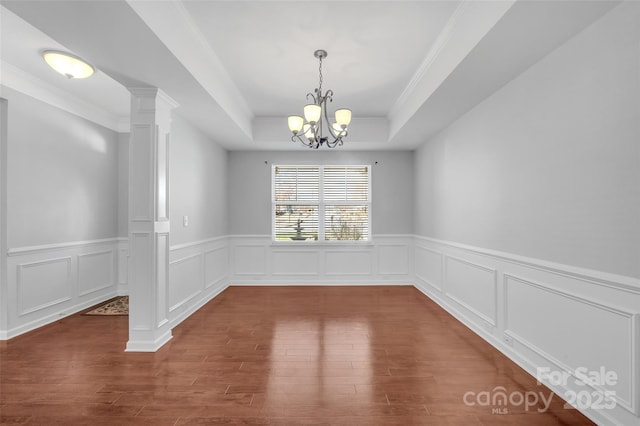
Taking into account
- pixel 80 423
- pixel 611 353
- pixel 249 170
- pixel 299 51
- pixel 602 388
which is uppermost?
pixel 299 51

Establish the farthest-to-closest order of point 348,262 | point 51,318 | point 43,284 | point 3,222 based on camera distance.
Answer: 1. point 348,262
2. point 51,318
3. point 43,284
4. point 3,222

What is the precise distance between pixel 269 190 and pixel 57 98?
3.26 meters

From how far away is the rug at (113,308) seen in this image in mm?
4234

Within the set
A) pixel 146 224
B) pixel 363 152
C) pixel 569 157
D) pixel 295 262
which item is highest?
pixel 363 152

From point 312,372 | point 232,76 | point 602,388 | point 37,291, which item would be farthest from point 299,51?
point 37,291

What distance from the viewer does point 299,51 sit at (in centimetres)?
315

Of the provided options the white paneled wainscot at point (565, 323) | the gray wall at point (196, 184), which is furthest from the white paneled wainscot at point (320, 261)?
the white paneled wainscot at point (565, 323)

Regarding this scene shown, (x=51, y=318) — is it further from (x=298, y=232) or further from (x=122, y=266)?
(x=298, y=232)

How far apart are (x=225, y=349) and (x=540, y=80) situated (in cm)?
364

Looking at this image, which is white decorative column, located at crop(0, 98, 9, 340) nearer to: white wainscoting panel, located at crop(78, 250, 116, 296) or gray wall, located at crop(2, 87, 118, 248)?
gray wall, located at crop(2, 87, 118, 248)

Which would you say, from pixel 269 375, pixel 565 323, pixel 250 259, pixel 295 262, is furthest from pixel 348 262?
pixel 565 323

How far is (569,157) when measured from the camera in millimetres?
2254

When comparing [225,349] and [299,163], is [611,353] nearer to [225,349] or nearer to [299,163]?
[225,349]

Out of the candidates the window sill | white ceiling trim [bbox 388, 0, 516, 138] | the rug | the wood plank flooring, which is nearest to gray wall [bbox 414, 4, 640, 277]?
white ceiling trim [bbox 388, 0, 516, 138]
